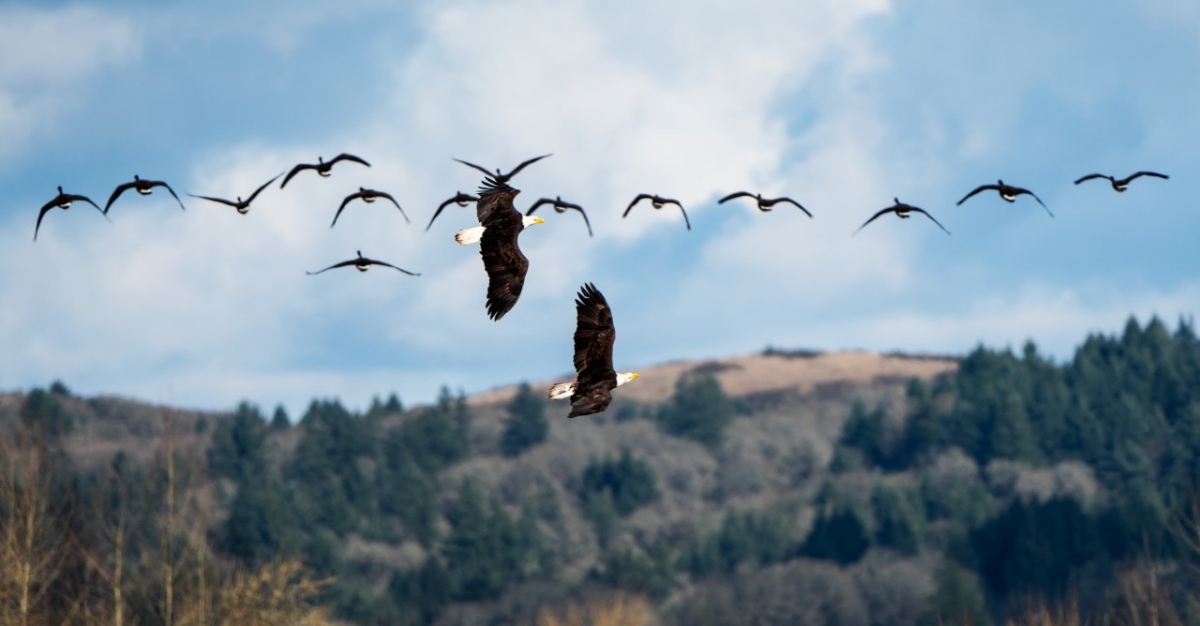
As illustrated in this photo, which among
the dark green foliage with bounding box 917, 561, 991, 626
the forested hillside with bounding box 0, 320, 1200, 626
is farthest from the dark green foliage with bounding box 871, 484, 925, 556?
the dark green foliage with bounding box 917, 561, 991, 626

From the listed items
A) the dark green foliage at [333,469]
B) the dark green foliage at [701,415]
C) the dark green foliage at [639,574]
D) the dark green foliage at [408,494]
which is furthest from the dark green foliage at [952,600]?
the dark green foliage at [701,415]

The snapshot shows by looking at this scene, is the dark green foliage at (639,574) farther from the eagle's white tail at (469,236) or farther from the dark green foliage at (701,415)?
the eagle's white tail at (469,236)

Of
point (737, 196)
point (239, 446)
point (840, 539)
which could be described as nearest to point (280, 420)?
point (239, 446)

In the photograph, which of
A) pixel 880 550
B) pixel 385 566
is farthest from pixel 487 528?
pixel 880 550

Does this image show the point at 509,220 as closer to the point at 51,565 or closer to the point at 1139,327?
the point at 51,565

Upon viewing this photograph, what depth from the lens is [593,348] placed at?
2102 centimetres

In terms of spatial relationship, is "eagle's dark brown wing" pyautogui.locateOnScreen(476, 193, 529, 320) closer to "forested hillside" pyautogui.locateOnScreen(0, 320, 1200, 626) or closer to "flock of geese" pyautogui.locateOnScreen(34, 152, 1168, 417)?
"flock of geese" pyautogui.locateOnScreen(34, 152, 1168, 417)

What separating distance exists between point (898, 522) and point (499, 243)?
127 m

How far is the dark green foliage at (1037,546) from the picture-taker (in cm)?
12625

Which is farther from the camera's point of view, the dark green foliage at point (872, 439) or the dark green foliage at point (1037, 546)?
the dark green foliage at point (872, 439)

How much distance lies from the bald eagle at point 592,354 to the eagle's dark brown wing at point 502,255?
130cm

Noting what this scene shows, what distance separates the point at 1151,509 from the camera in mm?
126875

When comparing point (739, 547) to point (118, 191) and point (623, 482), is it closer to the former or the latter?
point (623, 482)

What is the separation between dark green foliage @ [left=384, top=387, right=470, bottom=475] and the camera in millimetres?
174250
